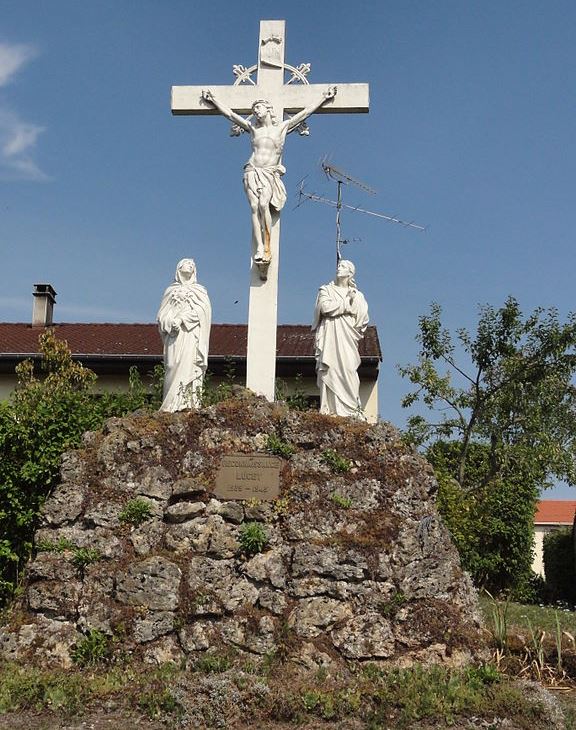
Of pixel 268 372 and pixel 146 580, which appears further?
pixel 268 372

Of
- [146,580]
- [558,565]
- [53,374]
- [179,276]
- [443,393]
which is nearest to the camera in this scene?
[146,580]

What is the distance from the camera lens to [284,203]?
1212 centimetres

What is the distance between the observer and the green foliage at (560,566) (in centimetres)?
1936

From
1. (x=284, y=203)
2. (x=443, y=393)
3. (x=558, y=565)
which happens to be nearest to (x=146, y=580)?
(x=284, y=203)

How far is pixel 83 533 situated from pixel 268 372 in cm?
353

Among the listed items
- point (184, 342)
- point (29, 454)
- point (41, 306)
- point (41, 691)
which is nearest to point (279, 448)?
point (184, 342)

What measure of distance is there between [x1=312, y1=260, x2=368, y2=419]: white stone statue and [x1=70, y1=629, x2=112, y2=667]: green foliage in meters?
3.79

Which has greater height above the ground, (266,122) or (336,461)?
(266,122)

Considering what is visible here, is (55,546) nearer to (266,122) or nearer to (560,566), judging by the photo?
(266,122)

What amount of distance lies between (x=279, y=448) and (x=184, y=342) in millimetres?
2098

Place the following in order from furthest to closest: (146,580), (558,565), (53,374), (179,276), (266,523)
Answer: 1. (558,565)
2. (53,374)
3. (179,276)
4. (266,523)
5. (146,580)

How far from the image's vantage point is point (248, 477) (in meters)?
9.54

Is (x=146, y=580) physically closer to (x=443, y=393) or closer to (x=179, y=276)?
(x=179, y=276)

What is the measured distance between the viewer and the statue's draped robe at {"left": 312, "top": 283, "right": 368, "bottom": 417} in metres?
10.9
